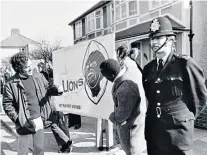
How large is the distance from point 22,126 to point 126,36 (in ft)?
33.6

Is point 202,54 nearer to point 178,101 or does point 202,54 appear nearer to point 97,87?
point 97,87

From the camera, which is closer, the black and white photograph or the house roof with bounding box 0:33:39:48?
the black and white photograph

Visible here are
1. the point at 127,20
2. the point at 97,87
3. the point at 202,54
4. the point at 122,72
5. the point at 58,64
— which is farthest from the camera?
the point at 127,20

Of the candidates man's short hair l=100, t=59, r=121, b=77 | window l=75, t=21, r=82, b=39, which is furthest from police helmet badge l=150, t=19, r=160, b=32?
window l=75, t=21, r=82, b=39

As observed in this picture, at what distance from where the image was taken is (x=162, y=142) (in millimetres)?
2285

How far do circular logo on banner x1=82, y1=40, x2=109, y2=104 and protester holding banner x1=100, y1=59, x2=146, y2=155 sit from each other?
1.30 meters

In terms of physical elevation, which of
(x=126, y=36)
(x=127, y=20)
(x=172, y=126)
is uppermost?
(x=127, y=20)

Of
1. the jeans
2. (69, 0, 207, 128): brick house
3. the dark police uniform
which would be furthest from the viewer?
(69, 0, 207, 128): brick house

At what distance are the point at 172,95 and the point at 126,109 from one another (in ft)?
1.67

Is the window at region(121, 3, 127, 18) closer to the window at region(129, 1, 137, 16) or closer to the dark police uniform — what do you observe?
the window at region(129, 1, 137, 16)

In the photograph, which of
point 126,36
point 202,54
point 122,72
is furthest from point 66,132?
point 126,36

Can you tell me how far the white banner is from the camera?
3986mm

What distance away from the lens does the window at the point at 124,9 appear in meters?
15.2

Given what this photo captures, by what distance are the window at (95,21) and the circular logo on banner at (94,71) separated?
1942 cm
